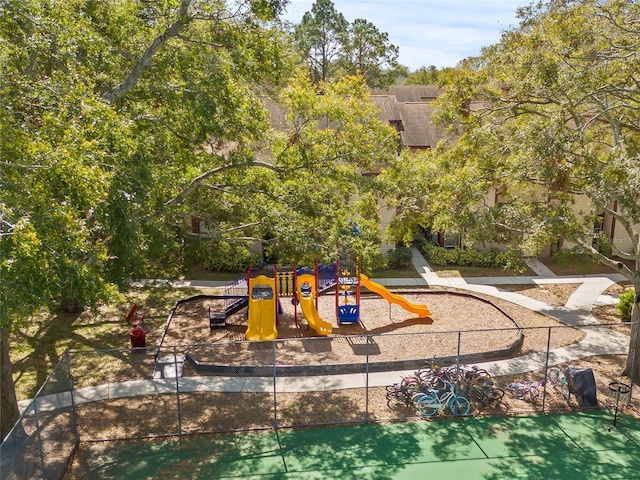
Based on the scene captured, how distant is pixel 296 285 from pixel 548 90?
34.3 feet

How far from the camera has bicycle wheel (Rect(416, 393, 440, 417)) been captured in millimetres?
13852

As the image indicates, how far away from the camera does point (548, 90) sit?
1565 centimetres

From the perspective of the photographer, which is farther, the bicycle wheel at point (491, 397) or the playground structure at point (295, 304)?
the playground structure at point (295, 304)

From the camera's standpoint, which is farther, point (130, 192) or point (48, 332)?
point (48, 332)

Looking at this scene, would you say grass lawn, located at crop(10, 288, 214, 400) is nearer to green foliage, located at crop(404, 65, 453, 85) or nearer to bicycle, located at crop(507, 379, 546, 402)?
bicycle, located at crop(507, 379, 546, 402)

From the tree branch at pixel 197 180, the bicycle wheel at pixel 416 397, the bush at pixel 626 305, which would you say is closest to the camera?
the bicycle wheel at pixel 416 397

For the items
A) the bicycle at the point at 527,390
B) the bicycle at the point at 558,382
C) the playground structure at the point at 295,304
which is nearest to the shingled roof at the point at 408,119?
the playground structure at the point at 295,304

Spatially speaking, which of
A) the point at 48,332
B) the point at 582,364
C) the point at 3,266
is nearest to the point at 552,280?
the point at 582,364

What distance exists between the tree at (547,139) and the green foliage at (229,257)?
609 cm

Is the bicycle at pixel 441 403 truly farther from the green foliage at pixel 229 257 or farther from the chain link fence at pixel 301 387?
the green foliage at pixel 229 257

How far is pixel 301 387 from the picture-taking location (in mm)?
15219

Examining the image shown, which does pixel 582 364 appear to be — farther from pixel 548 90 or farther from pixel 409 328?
pixel 548 90

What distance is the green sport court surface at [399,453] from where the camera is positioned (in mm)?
11695

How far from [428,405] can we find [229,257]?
42.0 feet
